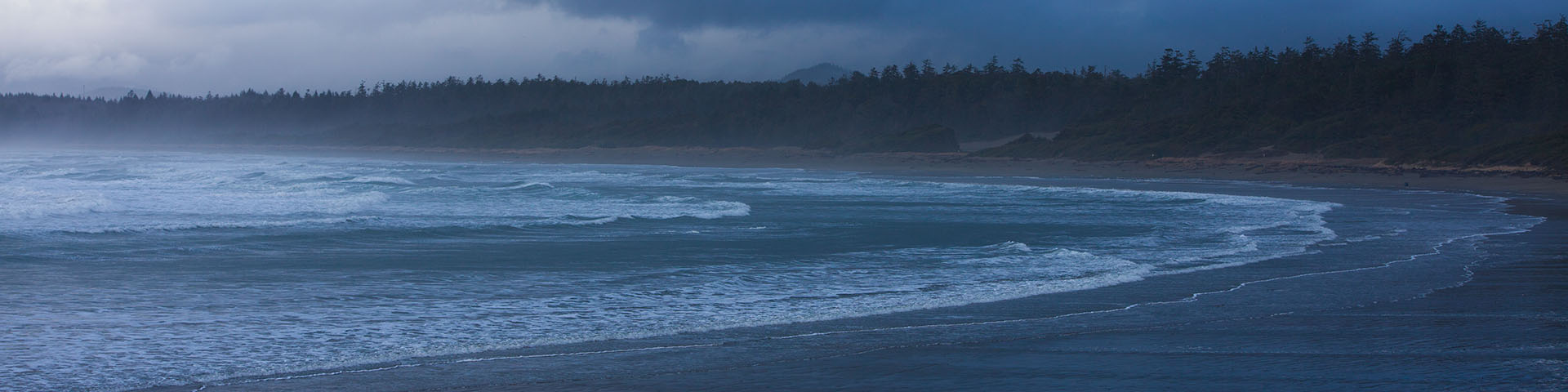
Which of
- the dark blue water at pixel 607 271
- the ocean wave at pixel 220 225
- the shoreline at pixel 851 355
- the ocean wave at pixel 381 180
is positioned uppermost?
the shoreline at pixel 851 355

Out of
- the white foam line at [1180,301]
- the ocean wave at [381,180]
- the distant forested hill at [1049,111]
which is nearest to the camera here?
the white foam line at [1180,301]

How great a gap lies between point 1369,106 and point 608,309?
151ft

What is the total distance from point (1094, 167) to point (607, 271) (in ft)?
109

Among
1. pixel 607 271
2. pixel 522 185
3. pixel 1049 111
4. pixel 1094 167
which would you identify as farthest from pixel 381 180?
pixel 1049 111

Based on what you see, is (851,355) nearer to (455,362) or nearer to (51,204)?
(455,362)

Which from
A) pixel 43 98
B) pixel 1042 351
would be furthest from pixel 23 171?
pixel 43 98

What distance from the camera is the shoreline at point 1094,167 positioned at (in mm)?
27672

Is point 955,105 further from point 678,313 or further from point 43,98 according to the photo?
point 43,98

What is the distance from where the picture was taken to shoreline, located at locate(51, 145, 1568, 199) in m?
27.7

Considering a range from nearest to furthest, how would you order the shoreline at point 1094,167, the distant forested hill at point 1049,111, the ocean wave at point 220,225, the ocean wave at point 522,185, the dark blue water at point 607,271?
the dark blue water at point 607,271, the ocean wave at point 220,225, the shoreline at point 1094,167, the ocean wave at point 522,185, the distant forested hill at point 1049,111

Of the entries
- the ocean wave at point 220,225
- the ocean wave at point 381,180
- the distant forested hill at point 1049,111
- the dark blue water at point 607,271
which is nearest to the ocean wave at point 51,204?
the dark blue water at point 607,271

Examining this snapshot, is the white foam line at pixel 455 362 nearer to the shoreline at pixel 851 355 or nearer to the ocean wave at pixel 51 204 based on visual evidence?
the shoreline at pixel 851 355

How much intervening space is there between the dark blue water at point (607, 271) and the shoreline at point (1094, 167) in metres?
7.69

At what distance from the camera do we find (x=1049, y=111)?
67562 mm
